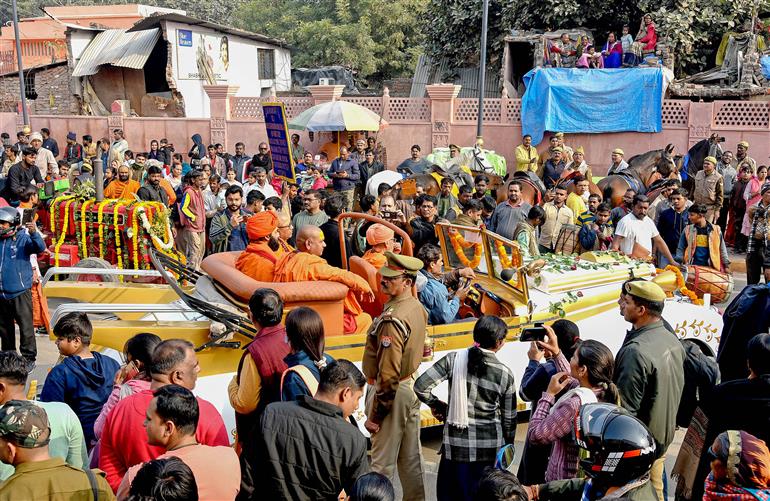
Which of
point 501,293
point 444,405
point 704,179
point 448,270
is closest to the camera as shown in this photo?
point 444,405

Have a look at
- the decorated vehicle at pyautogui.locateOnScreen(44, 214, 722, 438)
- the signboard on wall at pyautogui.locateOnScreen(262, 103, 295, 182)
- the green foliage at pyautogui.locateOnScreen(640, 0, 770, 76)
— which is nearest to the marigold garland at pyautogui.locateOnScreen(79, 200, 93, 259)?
the signboard on wall at pyautogui.locateOnScreen(262, 103, 295, 182)

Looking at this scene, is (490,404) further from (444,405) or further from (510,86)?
(510,86)

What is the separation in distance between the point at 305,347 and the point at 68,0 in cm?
6386

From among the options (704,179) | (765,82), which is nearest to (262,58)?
(765,82)

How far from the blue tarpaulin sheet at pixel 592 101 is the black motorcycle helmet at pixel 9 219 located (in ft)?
46.6

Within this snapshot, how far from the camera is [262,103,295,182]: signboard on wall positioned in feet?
38.4

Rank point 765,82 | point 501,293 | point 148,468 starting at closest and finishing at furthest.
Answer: point 148,468 < point 501,293 < point 765,82

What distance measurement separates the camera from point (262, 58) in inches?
1303

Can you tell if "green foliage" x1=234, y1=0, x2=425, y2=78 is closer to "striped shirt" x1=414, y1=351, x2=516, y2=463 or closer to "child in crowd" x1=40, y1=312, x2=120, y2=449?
"child in crowd" x1=40, y1=312, x2=120, y2=449

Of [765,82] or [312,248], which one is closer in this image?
[312,248]

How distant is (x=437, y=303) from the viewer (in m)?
6.74

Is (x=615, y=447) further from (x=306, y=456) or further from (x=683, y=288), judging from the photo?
(x=683, y=288)

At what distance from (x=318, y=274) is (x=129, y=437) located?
258 centimetres

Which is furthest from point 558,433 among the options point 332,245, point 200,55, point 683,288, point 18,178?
point 200,55
